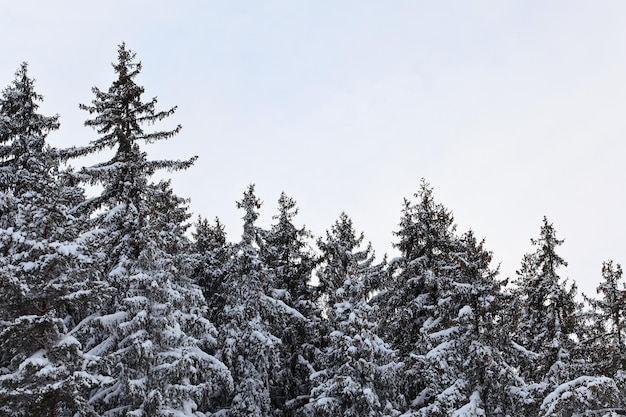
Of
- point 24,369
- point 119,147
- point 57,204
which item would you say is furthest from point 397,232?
point 24,369

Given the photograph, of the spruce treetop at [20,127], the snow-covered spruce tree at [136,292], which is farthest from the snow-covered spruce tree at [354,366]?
the spruce treetop at [20,127]

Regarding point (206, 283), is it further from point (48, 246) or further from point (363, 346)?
point (48, 246)

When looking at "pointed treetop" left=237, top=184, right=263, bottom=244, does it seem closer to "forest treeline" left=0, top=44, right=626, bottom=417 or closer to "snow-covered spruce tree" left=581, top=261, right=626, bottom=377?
"forest treeline" left=0, top=44, right=626, bottom=417

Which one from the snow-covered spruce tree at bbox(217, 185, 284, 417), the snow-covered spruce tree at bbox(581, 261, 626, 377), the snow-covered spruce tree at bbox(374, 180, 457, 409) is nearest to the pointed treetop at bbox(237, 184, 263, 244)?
the snow-covered spruce tree at bbox(217, 185, 284, 417)

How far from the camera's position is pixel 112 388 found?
64.4 feet

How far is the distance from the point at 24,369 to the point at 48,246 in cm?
347

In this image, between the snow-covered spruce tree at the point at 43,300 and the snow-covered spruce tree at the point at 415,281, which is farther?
the snow-covered spruce tree at the point at 415,281

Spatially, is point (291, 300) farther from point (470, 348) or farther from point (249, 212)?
point (470, 348)

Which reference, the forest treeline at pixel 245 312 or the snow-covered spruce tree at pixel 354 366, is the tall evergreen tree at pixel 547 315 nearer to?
the forest treeline at pixel 245 312

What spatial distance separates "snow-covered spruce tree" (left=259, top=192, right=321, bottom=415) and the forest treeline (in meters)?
0.09

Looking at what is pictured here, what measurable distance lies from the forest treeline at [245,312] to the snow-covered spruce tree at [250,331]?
0.32 ft

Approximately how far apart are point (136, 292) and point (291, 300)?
12320 mm

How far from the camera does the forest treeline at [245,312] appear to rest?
1717cm

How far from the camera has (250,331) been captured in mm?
27156
